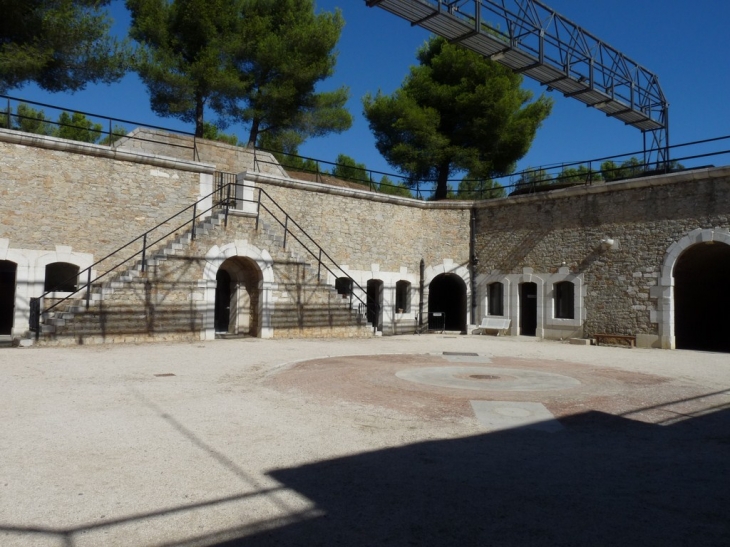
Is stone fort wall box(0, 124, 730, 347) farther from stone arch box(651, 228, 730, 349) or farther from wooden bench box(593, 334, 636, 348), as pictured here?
wooden bench box(593, 334, 636, 348)

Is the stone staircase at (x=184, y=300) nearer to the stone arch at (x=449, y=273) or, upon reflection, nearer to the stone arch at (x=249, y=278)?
the stone arch at (x=249, y=278)

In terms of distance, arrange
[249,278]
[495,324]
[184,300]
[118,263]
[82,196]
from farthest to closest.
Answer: [495,324] → [249,278] → [118,263] → [184,300] → [82,196]

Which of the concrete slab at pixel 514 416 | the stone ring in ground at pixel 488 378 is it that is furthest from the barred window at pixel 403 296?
the concrete slab at pixel 514 416

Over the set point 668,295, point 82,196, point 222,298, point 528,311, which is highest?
point 82,196

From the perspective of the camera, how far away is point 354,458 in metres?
4.56

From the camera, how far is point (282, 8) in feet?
77.8

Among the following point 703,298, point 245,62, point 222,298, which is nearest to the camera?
point 703,298

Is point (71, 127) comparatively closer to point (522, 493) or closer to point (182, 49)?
point (182, 49)

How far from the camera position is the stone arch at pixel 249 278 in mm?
14539

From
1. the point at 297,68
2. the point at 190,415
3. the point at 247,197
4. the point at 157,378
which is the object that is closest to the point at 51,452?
the point at 190,415

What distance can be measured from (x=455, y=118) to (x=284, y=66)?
7890mm

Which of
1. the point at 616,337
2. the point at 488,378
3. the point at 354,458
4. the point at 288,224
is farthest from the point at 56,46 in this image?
the point at 616,337

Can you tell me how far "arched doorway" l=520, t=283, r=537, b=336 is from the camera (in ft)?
64.2

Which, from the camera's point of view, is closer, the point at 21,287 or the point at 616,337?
the point at 21,287
